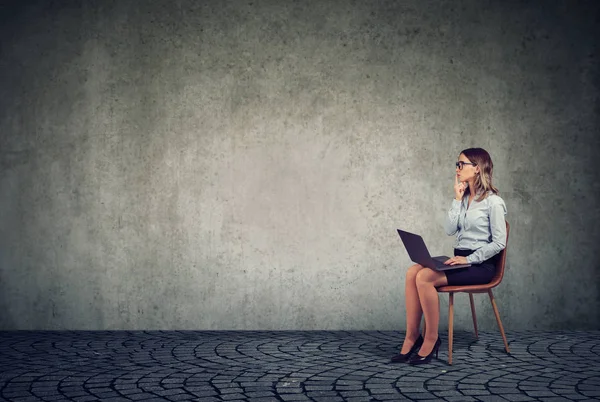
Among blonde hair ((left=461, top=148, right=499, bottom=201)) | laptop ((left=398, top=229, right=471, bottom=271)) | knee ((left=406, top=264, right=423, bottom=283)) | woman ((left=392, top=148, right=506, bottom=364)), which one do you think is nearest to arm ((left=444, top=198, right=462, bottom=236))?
woman ((left=392, top=148, right=506, bottom=364))

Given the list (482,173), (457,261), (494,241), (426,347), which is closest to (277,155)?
(482,173)

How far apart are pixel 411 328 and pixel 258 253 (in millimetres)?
1925

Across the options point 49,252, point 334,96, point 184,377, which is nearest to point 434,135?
point 334,96

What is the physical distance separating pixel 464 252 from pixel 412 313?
0.63m

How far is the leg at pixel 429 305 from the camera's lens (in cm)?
516

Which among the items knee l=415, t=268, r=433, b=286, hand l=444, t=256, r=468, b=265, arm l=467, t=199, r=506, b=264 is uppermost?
arm l=467, t=199, r=506, b=264

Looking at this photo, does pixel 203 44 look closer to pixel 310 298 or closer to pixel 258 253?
pixel 258 253

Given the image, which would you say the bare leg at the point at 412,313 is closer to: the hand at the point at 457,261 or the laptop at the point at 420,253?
the laptop at the point at 420,253

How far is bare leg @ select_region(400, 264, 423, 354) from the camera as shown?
5.25m

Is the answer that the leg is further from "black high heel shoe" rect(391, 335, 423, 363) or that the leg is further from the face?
the face

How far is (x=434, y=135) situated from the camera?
6.64 meters

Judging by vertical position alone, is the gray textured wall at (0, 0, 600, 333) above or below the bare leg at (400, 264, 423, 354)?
above

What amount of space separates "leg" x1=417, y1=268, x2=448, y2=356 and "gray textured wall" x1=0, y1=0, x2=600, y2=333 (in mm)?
1448

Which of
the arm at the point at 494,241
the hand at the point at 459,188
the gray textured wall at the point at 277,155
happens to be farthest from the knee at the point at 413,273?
the gray textured wall at the point at 277,155
